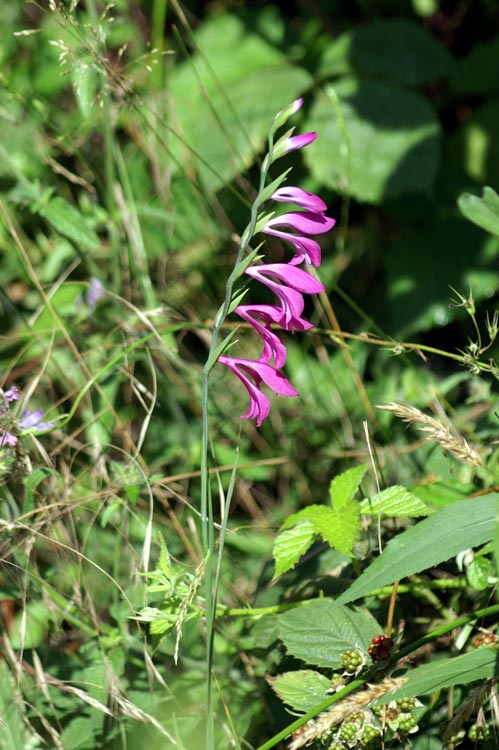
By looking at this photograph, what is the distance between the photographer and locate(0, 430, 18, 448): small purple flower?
1387 millimetres

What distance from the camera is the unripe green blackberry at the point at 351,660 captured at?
120 cm

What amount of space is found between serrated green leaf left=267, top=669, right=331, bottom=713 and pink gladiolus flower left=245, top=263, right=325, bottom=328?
533mm

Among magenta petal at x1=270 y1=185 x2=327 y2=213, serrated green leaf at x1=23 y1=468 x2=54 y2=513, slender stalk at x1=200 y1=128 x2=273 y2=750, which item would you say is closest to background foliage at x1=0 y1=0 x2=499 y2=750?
serrated green leaf at x1=23 y1=468 x2=54 y2=513

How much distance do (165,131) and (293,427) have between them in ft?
2.87

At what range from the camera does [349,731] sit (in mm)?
1131

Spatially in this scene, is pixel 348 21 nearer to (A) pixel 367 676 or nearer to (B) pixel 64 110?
(B) pixel 64 110

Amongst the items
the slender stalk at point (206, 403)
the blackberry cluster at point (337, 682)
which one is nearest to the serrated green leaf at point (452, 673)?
the blackberry cluster at point (337, 682)

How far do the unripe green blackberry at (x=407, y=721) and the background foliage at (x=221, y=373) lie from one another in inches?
4.0

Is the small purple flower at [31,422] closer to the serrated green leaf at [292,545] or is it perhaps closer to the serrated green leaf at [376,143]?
the serrated green leaf at [292,545]

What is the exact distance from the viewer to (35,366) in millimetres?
2189

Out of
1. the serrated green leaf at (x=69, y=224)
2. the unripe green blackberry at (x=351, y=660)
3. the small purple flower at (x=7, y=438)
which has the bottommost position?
the unripe green blackberry at (x=351, y=660)

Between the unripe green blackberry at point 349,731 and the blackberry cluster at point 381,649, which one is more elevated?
the blackberry cluster at point 381,649

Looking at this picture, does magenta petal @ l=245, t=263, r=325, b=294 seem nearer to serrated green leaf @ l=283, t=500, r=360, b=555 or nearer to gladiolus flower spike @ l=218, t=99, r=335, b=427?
gladiolus flower spike @ l=218, t=99, r=335, b=427

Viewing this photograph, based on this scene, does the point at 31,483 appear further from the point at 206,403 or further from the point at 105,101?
the point at 105,101
